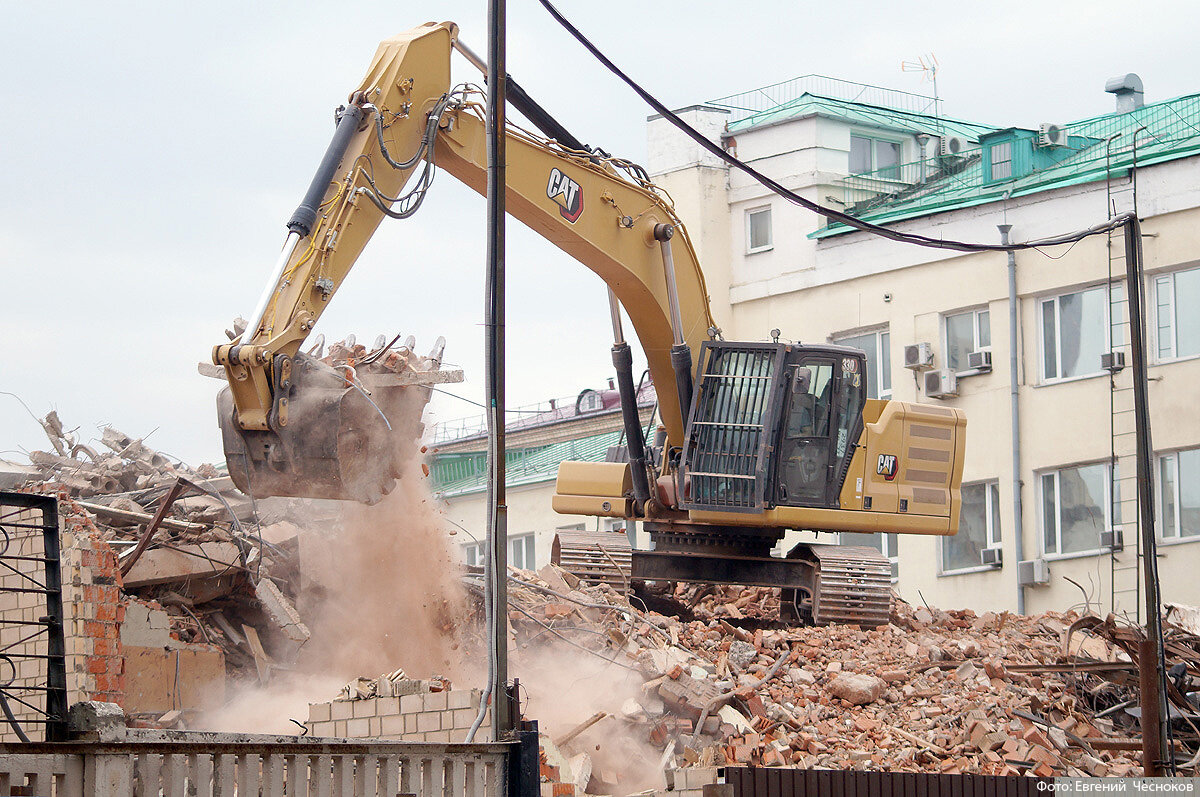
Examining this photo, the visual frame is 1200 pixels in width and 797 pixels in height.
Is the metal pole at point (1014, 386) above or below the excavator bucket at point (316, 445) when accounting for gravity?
above

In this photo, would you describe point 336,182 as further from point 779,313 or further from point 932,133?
point 932,133

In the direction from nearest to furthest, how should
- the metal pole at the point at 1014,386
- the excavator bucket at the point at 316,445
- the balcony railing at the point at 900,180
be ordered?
the excavator bucket at the point at 316,445
the metal pole at the point at 1014,386
the balcony railing at the point at 900,180

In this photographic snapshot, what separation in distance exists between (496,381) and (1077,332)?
20.9m

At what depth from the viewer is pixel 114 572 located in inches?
499

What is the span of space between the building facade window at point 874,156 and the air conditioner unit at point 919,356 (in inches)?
227

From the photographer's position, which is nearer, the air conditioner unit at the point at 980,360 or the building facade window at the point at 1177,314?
the building facade window at the point at 1177,314

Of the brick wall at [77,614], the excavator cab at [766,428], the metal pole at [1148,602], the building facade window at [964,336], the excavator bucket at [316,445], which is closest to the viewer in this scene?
the excavator bucket at [316,445]

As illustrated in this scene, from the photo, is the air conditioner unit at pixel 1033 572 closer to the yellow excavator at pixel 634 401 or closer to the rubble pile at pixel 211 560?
the yellow excavator at pixel 634 401

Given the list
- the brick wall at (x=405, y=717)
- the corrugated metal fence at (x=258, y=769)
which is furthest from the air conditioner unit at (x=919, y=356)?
the corrugated metal fence at (x=258, y=769)

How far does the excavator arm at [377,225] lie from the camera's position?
11.8m

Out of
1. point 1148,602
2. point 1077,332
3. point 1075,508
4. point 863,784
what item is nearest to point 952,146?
point 1077,332

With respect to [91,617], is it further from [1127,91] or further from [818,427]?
[1127,91]

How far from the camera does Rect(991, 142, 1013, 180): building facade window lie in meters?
31.8

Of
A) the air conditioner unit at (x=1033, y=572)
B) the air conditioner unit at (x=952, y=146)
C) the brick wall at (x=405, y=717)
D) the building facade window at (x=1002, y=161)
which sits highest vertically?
the air conditioner unit at (x=952, y=146)
